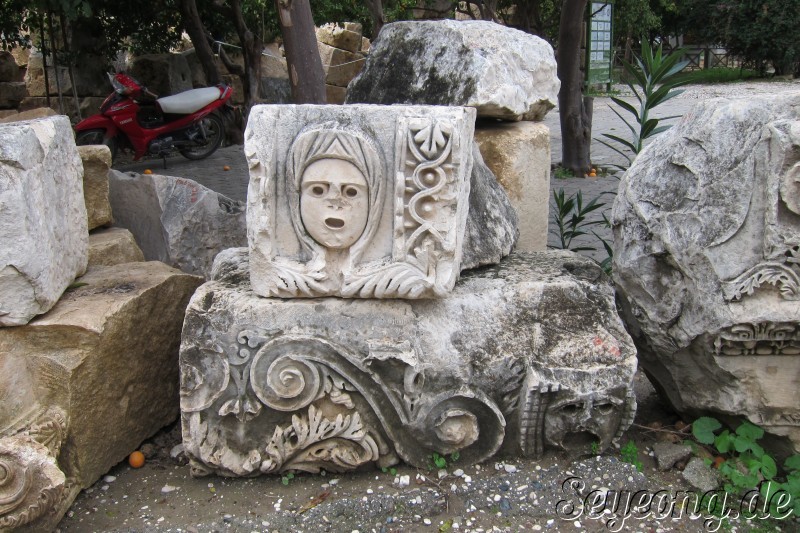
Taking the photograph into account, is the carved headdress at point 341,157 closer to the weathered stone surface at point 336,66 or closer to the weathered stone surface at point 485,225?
the weathered stone surface at point 485,225

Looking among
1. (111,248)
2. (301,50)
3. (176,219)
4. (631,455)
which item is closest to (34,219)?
(111,248)

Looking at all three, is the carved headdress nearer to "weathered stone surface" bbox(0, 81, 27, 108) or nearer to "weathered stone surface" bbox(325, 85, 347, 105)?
"weathered stone surface" bbox(0, 81, 27, 108)

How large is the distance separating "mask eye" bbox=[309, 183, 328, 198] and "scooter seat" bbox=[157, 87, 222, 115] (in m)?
5.86

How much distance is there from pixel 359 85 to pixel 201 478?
6.26 feet

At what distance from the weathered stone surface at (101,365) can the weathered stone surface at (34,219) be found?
0.09 meters

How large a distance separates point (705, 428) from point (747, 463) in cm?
16

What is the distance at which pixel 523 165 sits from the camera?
3521mm

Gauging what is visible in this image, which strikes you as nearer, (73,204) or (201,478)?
(201,478)

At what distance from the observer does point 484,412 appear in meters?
2.43

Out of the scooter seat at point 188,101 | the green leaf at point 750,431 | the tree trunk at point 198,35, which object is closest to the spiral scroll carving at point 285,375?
the green leaf at point 750,431

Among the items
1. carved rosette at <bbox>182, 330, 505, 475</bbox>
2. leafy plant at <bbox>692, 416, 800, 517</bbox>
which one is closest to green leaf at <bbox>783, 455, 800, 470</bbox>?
leafy plant at <bbox>692, 416, 800, 517</bbox>

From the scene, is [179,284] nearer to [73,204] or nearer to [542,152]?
[73,204]

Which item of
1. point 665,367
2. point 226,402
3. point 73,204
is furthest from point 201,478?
point 665,367

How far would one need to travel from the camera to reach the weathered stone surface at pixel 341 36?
1210 cm
